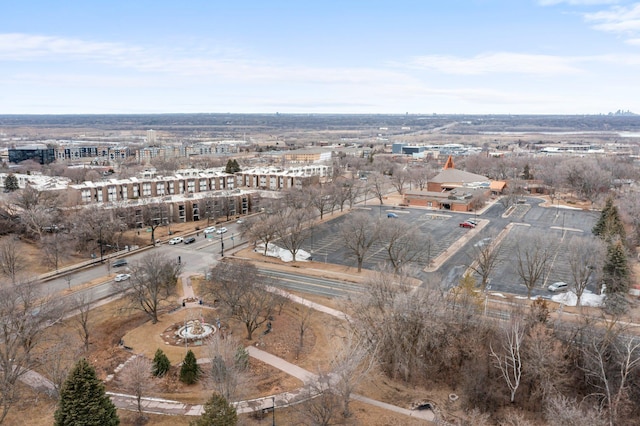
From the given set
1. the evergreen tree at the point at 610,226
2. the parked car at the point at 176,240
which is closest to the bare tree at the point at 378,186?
the evergreen tree at the point at 610,226

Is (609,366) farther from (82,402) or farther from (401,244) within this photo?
(82,402)

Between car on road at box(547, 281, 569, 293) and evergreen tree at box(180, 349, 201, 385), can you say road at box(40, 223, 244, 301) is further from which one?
car on road at box(547, 281, 569, 293)

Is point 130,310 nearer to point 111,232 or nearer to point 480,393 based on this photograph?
point 111,232

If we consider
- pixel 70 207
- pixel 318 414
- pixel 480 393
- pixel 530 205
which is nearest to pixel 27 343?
pixel 318 414

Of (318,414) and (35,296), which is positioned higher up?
(35,296)

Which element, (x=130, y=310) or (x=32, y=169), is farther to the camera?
(x=32, y=169)

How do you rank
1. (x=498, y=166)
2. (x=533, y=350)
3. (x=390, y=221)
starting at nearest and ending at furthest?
(x=533, y=350)
(x=390, y=221)
(x=498, y=166)
